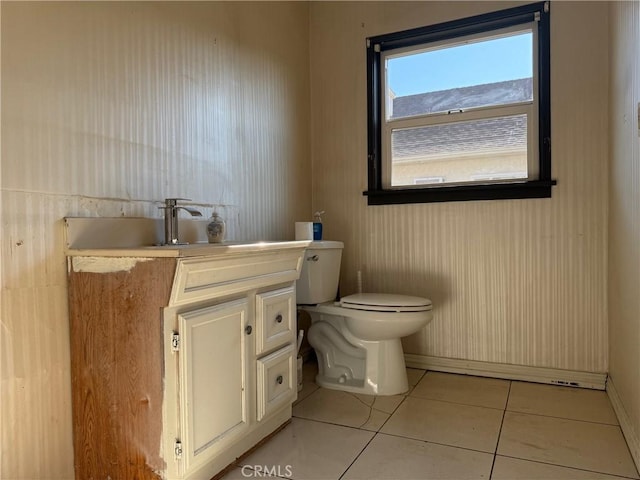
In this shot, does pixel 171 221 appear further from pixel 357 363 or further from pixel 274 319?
pixel 357 363

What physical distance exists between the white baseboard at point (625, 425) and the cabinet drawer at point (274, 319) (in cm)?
126

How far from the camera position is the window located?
7.55 feet

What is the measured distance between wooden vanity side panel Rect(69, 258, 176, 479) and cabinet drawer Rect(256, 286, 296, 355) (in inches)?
17.2

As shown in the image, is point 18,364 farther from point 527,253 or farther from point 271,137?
point 527,253

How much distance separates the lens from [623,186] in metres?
1.77

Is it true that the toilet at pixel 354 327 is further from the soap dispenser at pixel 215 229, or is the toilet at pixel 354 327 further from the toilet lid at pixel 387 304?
the soap dispenser at pixel 215 229

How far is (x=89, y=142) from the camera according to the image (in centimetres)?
137

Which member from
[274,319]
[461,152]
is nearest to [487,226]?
[461,152]

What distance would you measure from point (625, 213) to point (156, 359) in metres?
1.77

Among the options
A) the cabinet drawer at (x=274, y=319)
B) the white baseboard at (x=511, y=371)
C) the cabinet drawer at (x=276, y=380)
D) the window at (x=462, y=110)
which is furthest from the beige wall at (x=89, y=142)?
the white baseboard at (x=511, y=371)

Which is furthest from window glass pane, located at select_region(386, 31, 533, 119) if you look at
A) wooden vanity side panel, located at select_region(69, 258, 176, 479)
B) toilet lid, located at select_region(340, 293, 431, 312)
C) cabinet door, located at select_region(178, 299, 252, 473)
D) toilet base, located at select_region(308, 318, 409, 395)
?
wooden vanity side panel, located at select_region(69, 258, 176, 479)

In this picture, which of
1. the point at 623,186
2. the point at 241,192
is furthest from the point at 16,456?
the point at 623,186

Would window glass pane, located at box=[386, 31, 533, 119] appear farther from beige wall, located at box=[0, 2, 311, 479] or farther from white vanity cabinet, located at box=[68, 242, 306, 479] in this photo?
white vanity cabinet, located at box=[68, 242, 306, 479]

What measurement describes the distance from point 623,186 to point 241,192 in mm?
1628
